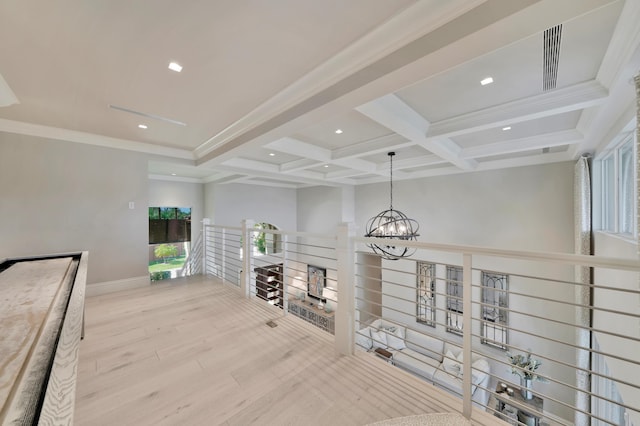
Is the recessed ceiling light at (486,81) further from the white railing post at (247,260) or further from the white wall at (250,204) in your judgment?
the white wall at (250,204)

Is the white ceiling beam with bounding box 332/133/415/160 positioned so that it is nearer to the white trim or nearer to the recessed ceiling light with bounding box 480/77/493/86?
the recessed ceiling light with bounding box 480/77/493/86

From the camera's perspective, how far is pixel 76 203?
3430 mm

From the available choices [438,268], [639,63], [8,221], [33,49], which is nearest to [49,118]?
[8,221]

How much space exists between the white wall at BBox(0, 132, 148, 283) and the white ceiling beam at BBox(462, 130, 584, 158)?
543 centimetres

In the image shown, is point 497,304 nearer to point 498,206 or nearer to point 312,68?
point 498,206

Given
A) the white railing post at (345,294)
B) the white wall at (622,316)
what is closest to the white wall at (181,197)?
the white railing post at (345,294)

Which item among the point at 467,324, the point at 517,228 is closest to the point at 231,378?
the point at 467,324

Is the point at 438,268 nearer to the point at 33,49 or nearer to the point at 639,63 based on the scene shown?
the point at 639,63

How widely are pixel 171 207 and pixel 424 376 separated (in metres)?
7.27

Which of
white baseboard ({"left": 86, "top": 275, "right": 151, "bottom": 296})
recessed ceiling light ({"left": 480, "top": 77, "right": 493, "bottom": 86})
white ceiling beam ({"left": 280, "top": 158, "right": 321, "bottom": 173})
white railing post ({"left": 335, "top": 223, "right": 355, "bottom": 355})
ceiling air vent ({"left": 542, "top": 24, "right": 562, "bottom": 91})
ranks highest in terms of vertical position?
ceiling air vent ({"left": 542, "top": 24, "right": 562, "bottom": 91})

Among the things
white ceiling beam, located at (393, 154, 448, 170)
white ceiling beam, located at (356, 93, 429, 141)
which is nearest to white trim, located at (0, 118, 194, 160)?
white ceiling beam, located at (356, 93, 429, 141)

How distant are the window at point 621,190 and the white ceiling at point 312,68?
27cm

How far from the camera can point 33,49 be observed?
1.79m

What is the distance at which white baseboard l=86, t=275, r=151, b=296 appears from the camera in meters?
3.45
